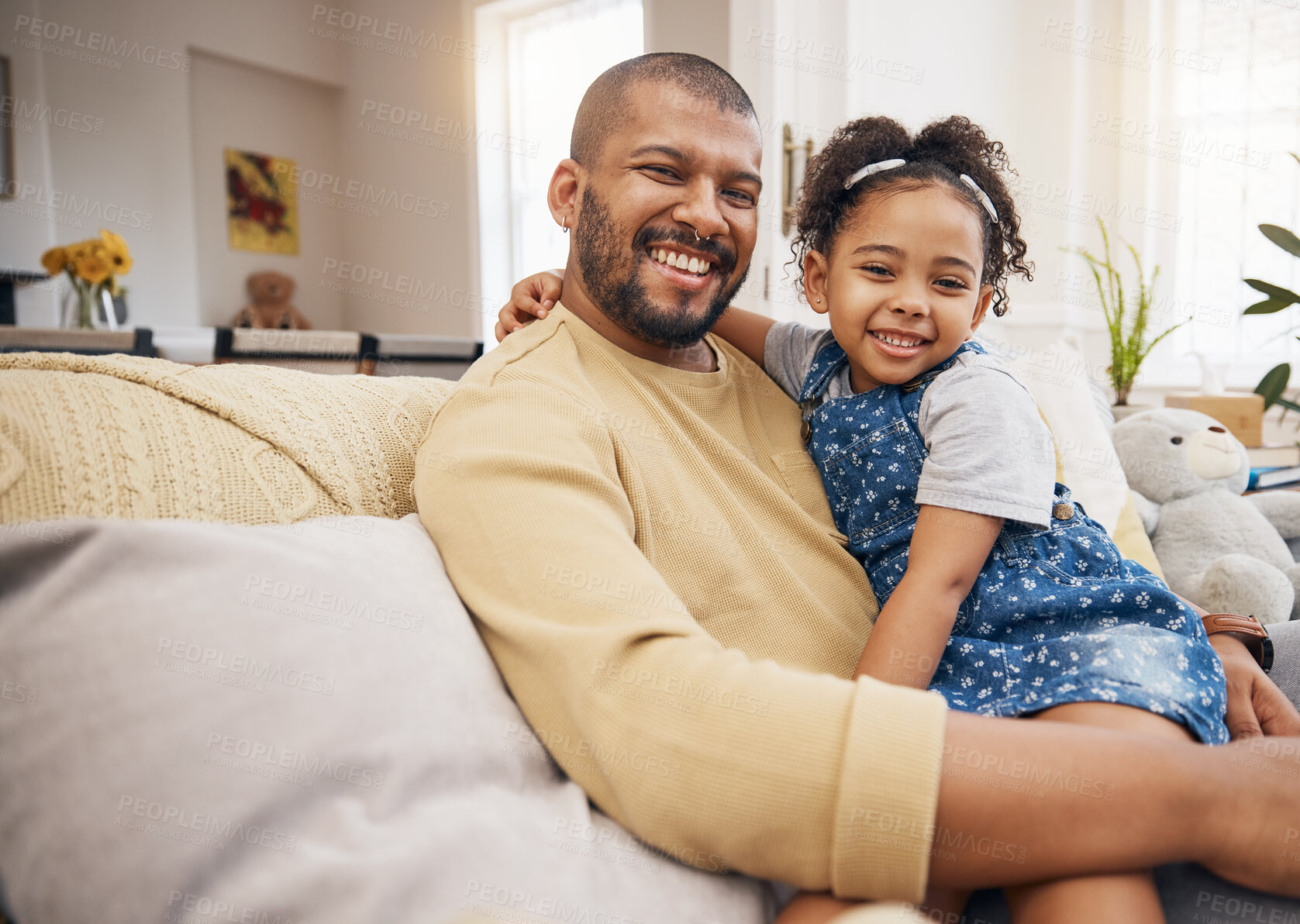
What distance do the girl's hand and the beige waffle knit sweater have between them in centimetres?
13

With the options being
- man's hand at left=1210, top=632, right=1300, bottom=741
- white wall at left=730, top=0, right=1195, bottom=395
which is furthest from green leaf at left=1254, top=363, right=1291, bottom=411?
white wall at left=730, top=0, right=1195, bottom=395

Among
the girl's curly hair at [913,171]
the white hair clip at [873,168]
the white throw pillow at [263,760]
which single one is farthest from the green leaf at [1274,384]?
the white throw pillow at [263,760]

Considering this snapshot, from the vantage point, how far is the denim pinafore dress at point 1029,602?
81 cm

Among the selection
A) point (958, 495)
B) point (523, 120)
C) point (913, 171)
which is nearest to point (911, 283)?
point (913, 171)

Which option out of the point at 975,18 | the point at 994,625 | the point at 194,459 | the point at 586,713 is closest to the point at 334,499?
the point at 194,459

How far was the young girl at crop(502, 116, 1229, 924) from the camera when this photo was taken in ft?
2.64

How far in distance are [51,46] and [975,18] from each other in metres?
5.62

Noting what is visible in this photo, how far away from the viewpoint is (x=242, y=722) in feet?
1.95

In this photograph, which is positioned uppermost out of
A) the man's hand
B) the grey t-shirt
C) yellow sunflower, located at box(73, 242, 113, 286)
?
yellow sunflower, located at box(73, 242, 113, 286)

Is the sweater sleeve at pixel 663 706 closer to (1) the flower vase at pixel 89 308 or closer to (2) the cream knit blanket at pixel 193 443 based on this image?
(2) the cream knit blanket at pixel 193 443

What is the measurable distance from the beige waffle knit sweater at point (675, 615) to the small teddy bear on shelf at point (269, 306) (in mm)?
6016

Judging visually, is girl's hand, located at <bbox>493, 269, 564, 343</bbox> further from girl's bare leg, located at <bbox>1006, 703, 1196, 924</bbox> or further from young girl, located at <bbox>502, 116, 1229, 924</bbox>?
girl's bare leg, located at <bbox>1006, 703, 1196, 924</bbox>

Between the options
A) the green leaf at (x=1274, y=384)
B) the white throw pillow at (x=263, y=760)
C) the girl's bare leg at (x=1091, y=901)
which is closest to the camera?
the white throw pillow at (x=263, y=760)

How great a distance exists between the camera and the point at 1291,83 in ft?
12.7
